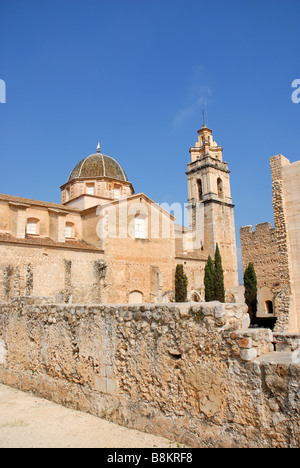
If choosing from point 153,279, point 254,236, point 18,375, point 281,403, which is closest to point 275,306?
point 254,236

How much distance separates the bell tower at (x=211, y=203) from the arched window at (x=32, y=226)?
56.1 feet

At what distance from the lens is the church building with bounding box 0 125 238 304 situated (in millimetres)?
18984

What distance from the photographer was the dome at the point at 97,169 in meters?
27.7

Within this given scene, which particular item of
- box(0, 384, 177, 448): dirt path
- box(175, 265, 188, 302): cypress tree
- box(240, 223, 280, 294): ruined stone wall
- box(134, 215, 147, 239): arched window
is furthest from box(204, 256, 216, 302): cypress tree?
box(0, 384, 177, 448): dirt path

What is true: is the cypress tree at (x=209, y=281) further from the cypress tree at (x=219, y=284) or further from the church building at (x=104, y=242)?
the church building at (x=104, y=242)

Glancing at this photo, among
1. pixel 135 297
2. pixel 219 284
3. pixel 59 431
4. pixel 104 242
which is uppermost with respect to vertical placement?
pixel 104 242

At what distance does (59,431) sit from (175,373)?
208cm

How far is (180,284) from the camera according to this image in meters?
26.4

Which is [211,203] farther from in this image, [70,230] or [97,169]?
[70,230]

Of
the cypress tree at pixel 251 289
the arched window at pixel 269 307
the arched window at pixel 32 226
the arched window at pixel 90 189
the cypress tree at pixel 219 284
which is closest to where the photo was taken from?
the arched window at pixel 32 226

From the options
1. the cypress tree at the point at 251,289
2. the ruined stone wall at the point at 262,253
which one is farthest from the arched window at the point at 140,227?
the ruined stone wall at the point at 262,253

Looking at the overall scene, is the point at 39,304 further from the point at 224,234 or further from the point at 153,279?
the point at 224,234

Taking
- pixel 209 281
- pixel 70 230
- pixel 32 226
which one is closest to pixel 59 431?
pixel 32 226

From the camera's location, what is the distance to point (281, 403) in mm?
3428
